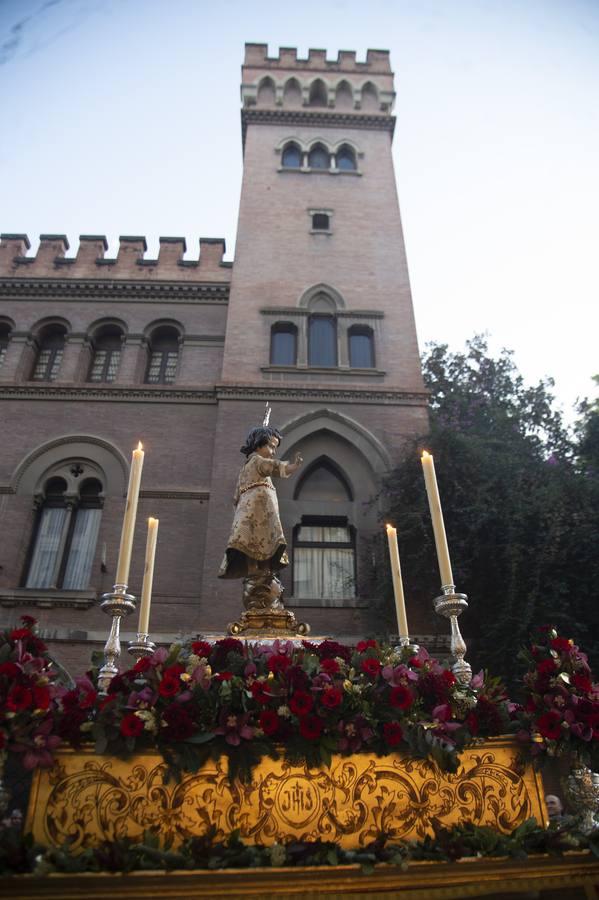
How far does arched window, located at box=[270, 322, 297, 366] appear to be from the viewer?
15945 millimetres

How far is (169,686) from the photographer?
3.14 meters

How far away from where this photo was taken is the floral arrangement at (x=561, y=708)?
3.19m

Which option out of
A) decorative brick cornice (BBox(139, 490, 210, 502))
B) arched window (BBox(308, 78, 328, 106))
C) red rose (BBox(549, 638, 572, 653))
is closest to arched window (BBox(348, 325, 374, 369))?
decorative brick cornice (BBox(139, 490, 210, 502))

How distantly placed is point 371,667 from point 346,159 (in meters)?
19.9

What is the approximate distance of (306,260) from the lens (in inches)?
690

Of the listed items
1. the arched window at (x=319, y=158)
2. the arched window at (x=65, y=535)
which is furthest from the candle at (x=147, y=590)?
the arched window at (x=319, y=158)

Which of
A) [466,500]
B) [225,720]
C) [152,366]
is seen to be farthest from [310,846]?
[152,366]

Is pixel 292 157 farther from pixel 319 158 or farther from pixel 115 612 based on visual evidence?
pixel 115 612

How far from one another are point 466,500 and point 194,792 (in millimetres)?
9773

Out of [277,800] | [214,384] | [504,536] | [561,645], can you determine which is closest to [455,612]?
[561,645]

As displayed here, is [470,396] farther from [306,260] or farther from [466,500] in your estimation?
[466,500]

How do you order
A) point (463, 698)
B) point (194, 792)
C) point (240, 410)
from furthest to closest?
point (240, 410), point (463, 698), point (194, 792)

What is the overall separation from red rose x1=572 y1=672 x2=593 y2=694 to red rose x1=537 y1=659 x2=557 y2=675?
109 millimetres

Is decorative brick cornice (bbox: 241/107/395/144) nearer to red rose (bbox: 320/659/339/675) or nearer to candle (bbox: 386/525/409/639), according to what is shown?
candle (bbox: 386/525/409/639)
